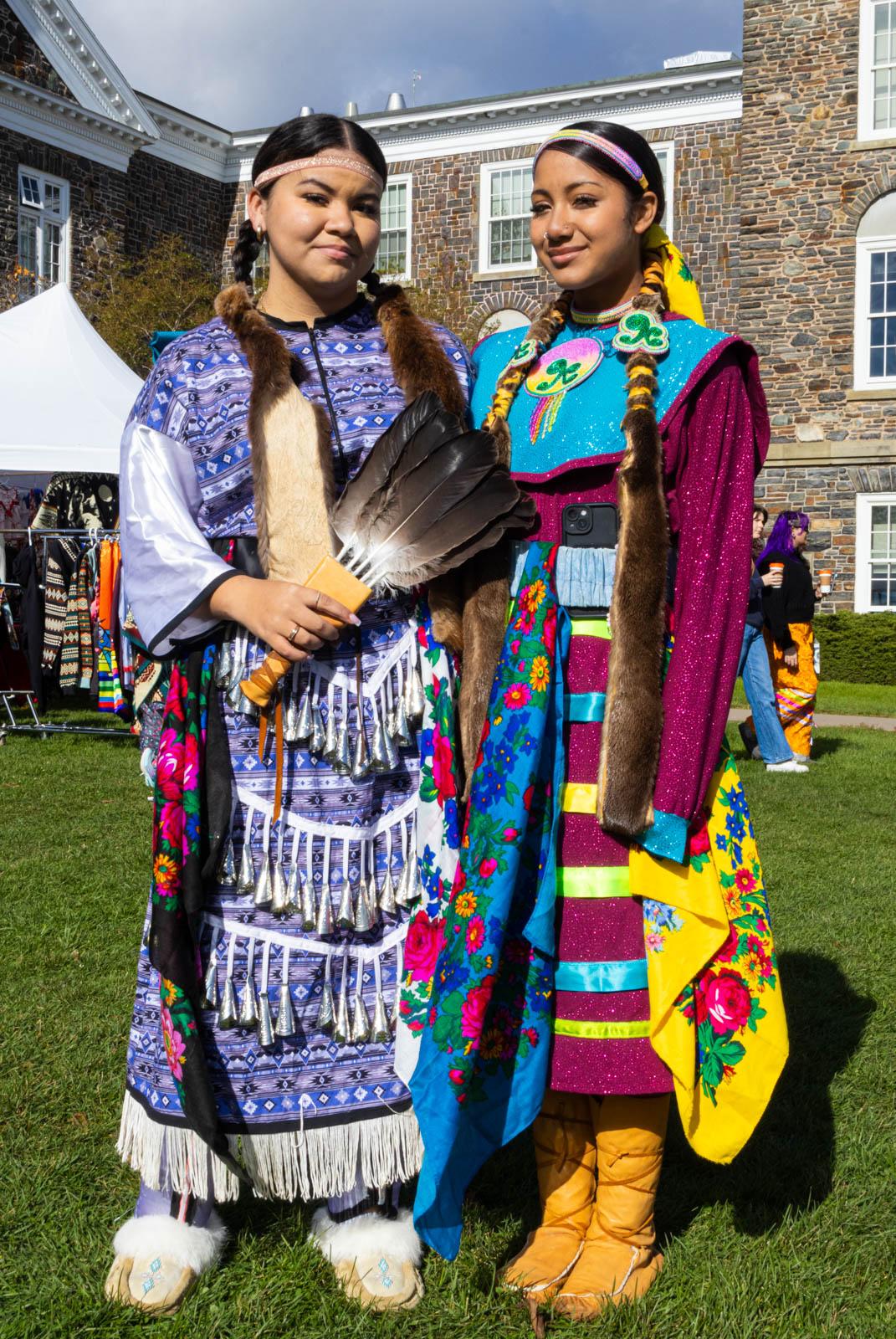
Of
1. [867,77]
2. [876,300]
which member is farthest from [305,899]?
[867,77]

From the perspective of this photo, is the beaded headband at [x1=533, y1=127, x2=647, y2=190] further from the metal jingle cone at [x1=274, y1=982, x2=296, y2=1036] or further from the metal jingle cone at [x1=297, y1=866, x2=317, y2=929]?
the metal jingle cone at [x1=274, y1=982, x2=296, y2=1036]

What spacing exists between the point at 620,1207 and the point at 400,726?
102cm

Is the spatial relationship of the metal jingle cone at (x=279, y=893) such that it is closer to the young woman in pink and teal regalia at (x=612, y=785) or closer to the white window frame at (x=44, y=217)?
the young woman in pink and teal regalia at (x=612, y=785)

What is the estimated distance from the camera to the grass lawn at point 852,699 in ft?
47.2

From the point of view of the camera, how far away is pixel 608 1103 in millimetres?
2441

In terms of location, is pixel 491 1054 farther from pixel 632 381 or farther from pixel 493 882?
pixel 632 381

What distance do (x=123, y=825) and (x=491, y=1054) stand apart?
4985mm

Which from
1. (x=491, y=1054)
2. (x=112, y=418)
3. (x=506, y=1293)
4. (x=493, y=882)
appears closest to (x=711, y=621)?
(x=493, y=882)

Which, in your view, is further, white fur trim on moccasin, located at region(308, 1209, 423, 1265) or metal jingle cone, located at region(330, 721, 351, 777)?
white fur trim on moccasin, located at region(308, 1209, 423, 1265)

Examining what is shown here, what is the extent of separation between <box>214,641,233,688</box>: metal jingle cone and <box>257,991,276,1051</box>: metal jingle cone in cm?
58

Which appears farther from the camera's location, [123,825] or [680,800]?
[123,825]

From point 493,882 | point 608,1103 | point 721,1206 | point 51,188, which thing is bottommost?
point 721,1206

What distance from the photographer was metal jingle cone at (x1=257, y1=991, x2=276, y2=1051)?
7.64ft

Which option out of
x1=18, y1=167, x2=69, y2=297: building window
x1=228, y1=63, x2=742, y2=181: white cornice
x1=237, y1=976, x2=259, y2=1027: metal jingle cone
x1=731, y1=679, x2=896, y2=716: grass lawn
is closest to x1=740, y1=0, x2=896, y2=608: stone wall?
x1=228, y1=63, x2=742, y2=181: white cornice
